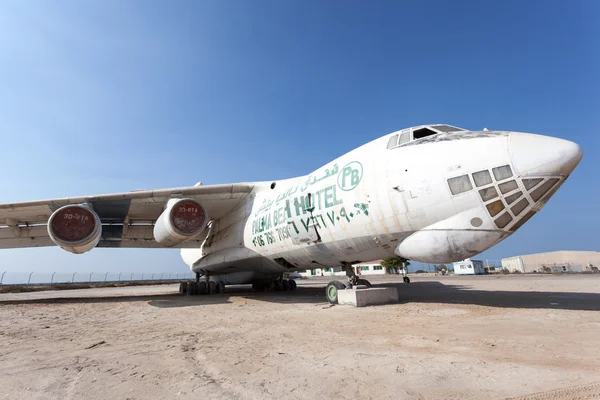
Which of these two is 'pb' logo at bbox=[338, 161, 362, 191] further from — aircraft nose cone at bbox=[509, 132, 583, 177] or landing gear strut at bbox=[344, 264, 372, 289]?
aircraft nose cone at bbox=[509, 132, 583, 177]

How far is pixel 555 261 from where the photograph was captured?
5975cm

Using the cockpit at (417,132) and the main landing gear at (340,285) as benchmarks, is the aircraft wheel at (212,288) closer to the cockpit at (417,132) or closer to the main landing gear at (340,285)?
the main landing gear at (340,285)

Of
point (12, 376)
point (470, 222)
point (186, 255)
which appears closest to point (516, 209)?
point (470, 222)

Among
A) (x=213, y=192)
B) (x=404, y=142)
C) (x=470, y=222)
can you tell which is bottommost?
(x=470, y=222)

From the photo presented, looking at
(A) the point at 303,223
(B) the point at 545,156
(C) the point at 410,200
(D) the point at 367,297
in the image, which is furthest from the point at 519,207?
(A) the point at 303,223

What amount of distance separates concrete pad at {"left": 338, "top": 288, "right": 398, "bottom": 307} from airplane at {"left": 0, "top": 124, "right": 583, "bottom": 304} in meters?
0.52

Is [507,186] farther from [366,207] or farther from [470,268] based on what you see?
[470,268]

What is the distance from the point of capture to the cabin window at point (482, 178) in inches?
219

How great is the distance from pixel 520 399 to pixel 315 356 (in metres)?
1.94

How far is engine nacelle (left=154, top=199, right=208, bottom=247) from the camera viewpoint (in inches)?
404

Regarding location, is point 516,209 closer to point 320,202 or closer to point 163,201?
point 320,202

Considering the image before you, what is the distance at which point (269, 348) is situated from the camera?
4.03 m

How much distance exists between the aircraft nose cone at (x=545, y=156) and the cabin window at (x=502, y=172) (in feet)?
0.39

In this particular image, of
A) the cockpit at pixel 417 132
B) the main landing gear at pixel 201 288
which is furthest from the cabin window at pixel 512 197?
the main landing gear at pixel 201 288
